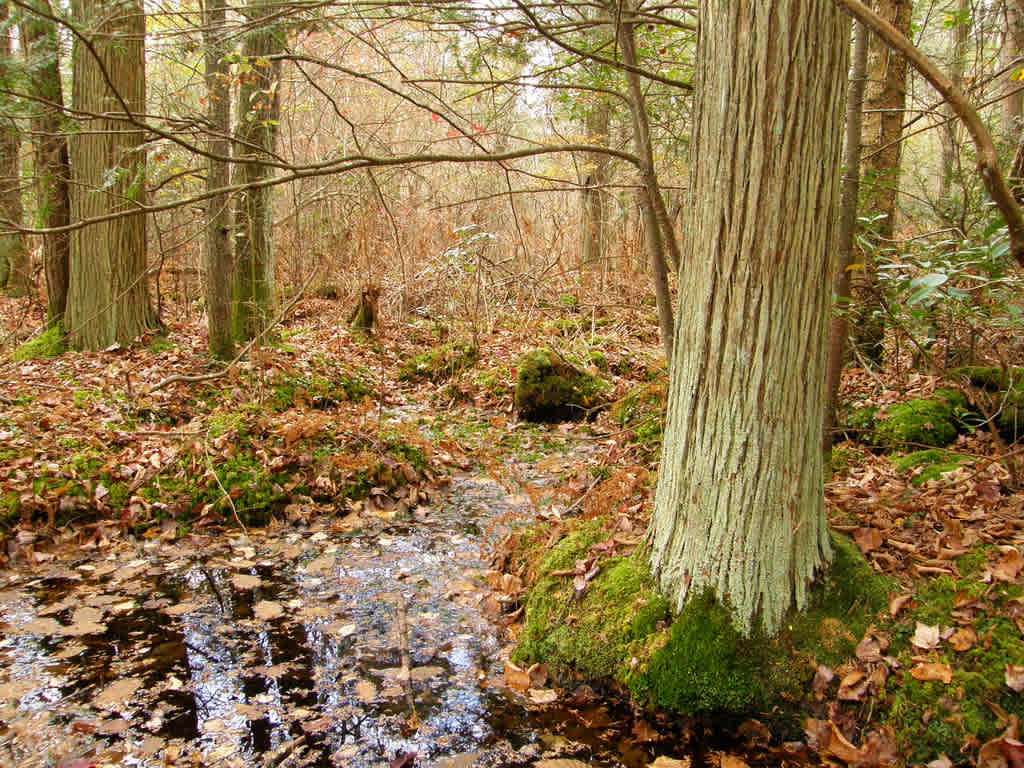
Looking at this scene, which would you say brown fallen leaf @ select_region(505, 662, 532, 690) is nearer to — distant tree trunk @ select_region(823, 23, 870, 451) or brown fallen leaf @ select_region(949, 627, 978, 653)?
brown fallen leaf @ select_region(949, 627, 978, 653)

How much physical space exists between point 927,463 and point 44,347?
29.0ft

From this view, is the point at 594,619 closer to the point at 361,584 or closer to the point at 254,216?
the point at 361,584

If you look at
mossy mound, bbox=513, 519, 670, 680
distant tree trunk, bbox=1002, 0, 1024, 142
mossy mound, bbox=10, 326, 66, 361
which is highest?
distant tree trunk, bbox=1002, 0, 1024, 142

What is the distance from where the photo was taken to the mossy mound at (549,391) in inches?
311

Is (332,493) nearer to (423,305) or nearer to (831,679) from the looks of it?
(831,679)

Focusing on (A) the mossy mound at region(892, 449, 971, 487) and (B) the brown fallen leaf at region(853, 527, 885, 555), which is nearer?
(B) the brown fallen leaf at region(853, 527, 885, 555)

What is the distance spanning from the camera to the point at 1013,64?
4.36 m

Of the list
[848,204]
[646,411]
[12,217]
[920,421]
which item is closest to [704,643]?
[848,204]

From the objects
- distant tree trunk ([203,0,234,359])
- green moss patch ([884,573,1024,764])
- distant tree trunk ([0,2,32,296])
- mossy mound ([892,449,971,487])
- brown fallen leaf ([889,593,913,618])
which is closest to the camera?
green moss patch ([884,573,1024,764])

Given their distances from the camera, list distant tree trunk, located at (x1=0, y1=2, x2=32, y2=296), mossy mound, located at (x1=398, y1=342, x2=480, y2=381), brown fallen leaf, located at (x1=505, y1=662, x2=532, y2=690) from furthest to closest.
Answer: distant tree trunk, located at (x1=0, y1=2, x2=32, y2=296) → mossy mound, located at (x1=398, y1=342, x2=480, y2=381) → brown fallen leaf, located at (x1=505, y1=662, x2=532, y2=690)

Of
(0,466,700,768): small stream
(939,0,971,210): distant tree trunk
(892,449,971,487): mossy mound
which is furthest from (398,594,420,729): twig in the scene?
(939,0,971,210): distant tree trunk

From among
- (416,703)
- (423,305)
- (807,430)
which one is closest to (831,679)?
(807,430)

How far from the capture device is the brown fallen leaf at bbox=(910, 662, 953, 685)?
2.71m

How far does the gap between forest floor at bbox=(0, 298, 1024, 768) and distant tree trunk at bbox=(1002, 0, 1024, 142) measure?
244cm
